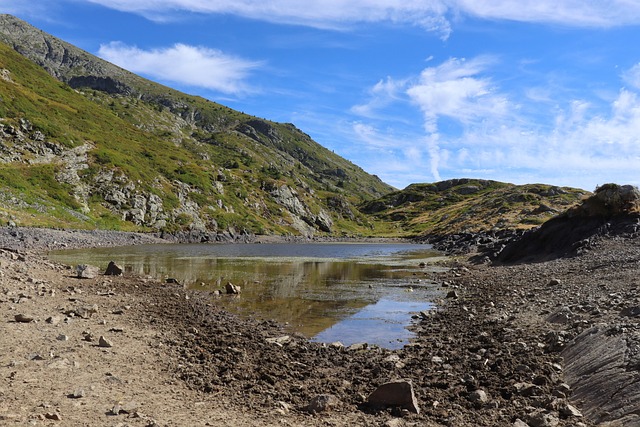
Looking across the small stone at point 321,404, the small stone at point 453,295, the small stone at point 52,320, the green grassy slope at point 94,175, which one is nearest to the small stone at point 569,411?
the small stone at point 321,404

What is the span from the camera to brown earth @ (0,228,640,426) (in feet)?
34.5

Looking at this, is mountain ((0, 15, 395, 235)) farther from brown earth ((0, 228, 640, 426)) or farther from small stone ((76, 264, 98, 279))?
brown earth ((0, 228, 640, 426))

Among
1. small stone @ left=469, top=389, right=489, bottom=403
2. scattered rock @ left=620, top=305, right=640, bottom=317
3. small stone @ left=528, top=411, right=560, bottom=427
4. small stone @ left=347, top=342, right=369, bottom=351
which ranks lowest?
small stone @ left=347, top=342, right=369, bottom=351

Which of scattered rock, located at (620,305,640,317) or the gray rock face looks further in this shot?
scattered rock, located at (620,305,640,317)

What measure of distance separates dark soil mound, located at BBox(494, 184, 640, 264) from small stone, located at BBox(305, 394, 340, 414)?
44615mm

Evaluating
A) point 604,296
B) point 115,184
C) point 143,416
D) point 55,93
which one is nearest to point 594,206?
point 604,296

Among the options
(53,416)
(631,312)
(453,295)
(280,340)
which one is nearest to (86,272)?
(280,340)

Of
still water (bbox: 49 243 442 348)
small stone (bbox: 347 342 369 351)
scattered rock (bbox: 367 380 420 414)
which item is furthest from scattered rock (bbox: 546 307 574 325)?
scattered rock (bbox: 367 380 420 414)

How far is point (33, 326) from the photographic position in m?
16.6

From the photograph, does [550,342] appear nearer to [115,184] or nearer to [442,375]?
[442,375]

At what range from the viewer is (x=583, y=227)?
5409 centimetres

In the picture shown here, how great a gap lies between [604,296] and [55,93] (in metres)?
200

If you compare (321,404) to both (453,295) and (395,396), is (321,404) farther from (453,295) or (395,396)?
(453,295)

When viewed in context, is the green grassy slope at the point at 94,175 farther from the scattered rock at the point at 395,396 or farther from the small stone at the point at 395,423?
the small stone at the point at 395,423
